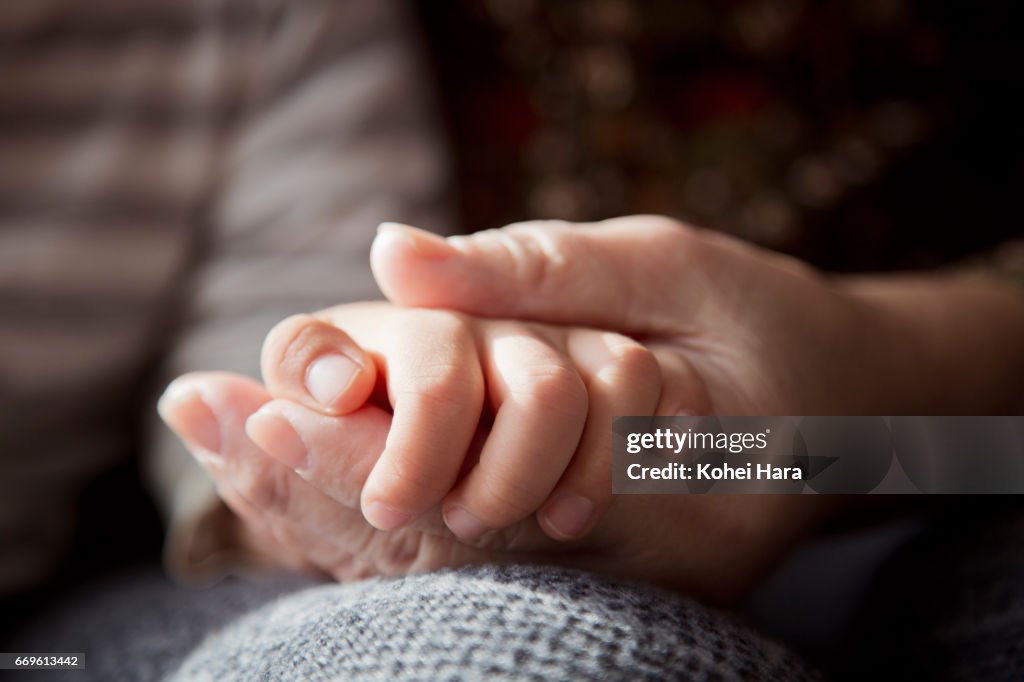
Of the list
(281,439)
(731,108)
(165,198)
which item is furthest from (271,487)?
(731,108)

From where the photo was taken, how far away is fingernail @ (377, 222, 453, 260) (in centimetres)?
36

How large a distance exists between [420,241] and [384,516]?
12 cm

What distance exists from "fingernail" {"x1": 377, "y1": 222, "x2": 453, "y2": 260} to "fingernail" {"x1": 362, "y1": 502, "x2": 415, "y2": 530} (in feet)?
0.38

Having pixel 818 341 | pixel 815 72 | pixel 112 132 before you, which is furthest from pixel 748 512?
pixel 815 72

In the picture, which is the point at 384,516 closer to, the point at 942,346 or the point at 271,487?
the point at 271,487

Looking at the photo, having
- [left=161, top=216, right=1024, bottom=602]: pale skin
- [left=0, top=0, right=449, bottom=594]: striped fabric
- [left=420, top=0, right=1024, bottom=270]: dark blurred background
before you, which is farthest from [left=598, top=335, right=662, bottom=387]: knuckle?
[left=420, top=0, right=1024, bottom=270]: dark blurred background

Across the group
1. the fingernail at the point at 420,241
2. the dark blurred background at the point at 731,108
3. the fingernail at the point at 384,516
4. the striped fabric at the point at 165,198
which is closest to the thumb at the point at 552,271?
the fingernail at the point at 420,241

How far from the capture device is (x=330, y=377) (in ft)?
1.06

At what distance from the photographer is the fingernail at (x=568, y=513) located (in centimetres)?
33

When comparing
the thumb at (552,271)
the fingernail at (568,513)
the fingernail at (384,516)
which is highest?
the thumb at (552,271)

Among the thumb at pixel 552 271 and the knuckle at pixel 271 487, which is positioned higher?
the thumb at pixel 552 271

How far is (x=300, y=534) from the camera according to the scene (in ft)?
1.26

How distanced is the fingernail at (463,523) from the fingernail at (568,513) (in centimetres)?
3

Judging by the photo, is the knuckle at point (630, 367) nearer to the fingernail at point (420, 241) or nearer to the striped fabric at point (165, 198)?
the fingernail at point (420, 241)
